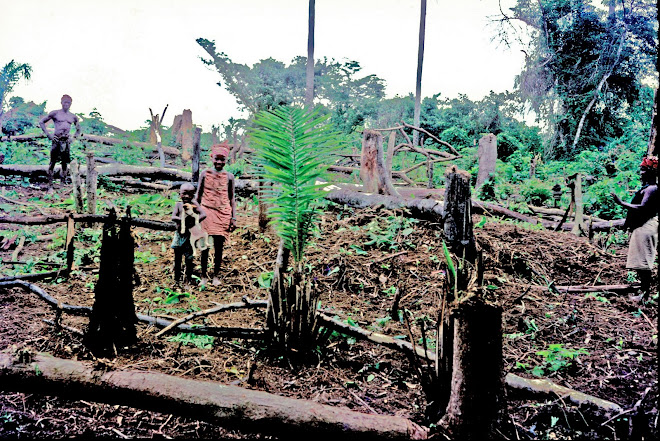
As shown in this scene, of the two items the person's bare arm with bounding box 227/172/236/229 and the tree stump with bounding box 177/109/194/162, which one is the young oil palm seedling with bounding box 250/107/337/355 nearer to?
the person's bare arm with bounding box 227/172/236/229

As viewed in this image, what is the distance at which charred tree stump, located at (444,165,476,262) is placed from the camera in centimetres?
286

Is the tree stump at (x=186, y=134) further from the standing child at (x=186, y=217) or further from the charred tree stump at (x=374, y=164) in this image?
the standing child at (x=186, y=217)

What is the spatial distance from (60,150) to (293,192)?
23.1 feet

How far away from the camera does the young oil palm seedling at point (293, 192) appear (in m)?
2.52

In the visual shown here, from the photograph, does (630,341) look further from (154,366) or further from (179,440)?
(154,366)

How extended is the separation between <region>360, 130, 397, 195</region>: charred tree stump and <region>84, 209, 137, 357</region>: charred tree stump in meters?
4.34

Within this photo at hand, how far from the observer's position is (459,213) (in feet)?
9.44

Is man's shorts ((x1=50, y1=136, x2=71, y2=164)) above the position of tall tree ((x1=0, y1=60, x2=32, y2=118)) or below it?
below

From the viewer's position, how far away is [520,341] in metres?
3.10

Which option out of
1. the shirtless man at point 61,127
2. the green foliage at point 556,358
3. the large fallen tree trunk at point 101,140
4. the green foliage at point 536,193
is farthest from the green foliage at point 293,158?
the large fallen tree trunk at point 101,140

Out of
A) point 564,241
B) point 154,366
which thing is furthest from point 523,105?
point 154,366

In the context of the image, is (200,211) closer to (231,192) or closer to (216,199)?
(216,199)

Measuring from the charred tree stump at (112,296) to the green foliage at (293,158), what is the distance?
3.01 feet

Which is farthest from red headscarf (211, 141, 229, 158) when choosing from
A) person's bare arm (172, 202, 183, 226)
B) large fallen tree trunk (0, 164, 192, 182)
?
large fallen tree trunk (0, 164, 192, 182)
